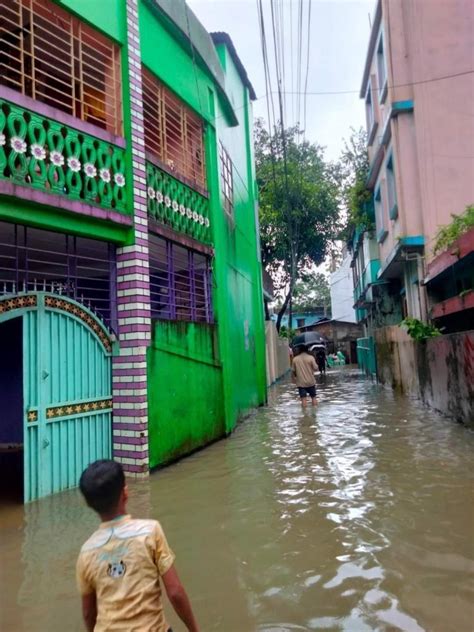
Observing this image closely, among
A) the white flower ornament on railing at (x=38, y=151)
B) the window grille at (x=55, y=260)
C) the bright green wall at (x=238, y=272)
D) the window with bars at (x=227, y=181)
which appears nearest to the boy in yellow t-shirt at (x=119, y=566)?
the window grille at (x=55, y=260)

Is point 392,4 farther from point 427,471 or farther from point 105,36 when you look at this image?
point 427,471

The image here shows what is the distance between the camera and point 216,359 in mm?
8781

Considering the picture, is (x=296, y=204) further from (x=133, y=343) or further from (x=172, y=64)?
(x=133, y=343)

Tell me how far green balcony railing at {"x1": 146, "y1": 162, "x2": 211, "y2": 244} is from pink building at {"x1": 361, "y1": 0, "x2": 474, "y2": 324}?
6.33 meters

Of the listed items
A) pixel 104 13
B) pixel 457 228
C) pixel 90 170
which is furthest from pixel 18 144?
pixel 457 228

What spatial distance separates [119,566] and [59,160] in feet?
15.5

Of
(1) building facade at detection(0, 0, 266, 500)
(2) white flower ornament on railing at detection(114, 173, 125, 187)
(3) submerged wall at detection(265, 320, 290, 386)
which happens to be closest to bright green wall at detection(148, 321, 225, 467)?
(1) building facade at detection(0, 0, 266, 500)

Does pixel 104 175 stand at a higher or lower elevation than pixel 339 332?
higher

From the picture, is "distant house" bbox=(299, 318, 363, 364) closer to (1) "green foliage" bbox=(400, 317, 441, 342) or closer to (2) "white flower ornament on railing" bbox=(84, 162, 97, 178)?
(1) "green foliage" bbox=(400, 317, 441, 342)

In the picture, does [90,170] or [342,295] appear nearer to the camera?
[90,170]

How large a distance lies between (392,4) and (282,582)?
15065 millimetres

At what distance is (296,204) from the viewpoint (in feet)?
76.8

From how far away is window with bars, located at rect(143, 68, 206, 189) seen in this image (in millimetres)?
7633

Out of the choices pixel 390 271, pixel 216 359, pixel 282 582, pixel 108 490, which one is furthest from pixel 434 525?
pixel 390 271
